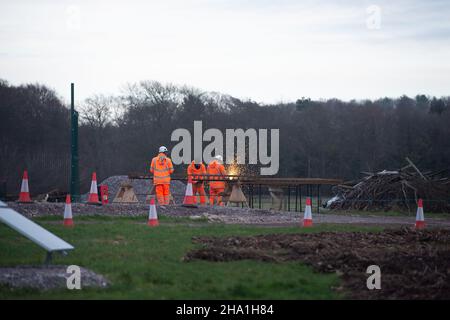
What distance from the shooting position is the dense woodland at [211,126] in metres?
60.1

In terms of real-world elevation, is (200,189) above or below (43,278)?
above

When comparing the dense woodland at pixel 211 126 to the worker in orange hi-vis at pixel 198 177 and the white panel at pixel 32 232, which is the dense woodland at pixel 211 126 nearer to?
the worker in orange hi-vis at pixel 198 177

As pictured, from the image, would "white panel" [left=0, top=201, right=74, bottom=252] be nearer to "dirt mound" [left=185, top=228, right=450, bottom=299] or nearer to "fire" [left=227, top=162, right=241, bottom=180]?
"dirt mound" [left=185, top=228, right=450, bottom=299]

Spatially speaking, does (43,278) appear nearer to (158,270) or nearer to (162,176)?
(158,270)

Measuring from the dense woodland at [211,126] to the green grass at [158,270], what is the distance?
1597 inches

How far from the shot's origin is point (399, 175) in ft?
109

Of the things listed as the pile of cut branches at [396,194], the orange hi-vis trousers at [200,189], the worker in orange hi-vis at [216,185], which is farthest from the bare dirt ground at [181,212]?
the pile of cut branches at [396,194]

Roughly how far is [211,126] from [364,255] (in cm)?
5298

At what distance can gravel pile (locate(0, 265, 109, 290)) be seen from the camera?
9.19 m

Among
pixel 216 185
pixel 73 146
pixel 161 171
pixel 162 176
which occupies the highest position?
pixel 73 146

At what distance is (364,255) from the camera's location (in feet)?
39.8

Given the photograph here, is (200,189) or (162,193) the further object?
(200,189)

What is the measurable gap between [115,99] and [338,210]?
143 feet

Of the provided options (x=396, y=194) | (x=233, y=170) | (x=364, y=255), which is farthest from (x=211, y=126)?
(x=364, y=255)
